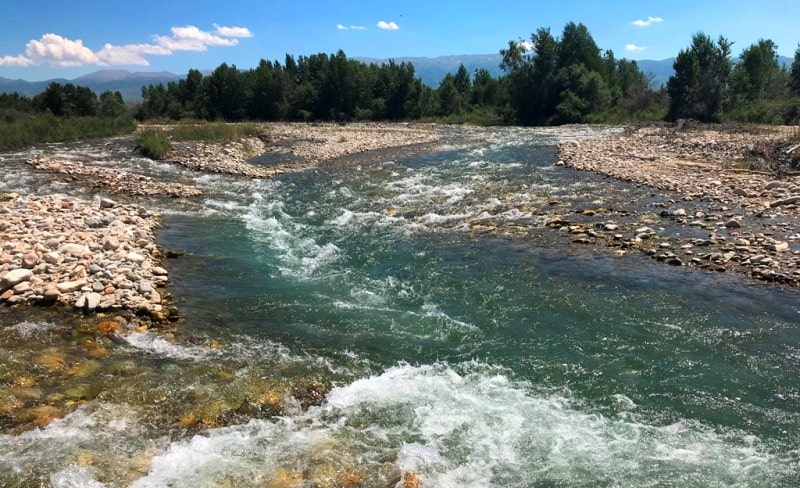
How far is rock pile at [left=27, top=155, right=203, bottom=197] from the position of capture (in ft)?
73.1

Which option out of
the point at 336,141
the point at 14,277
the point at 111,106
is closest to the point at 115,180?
the point at 14,277

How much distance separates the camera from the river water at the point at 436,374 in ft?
20.3

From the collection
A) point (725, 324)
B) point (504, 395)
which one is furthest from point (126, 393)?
point (725, 324)

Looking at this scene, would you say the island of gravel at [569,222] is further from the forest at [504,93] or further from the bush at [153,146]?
the forest at [504,93]

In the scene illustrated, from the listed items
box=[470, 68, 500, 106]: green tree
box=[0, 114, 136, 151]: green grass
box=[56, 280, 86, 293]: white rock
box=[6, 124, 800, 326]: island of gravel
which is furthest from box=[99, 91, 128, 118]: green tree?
box=[470, 68, 500, 106]: green tree

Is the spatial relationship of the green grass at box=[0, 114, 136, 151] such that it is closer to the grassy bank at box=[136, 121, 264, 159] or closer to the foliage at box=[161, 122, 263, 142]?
the grassy bank at box=[136, 121, 264, 159]

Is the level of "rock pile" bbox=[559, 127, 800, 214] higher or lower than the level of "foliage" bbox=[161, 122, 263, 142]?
lower

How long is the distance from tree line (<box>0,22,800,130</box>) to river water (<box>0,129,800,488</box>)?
48.5m

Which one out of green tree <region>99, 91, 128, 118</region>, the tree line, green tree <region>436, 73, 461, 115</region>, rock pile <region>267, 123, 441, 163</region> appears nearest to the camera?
rock pile <region>267, 123, 441, 163</region>

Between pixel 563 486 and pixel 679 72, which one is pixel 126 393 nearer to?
pixel 563 486

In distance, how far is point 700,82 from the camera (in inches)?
2293

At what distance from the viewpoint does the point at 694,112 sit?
5775cm

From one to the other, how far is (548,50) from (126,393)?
74406mm

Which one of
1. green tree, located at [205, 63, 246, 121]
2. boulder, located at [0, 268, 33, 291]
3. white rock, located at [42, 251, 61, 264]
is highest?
green tree, located at [205, 63, 246, 121]
